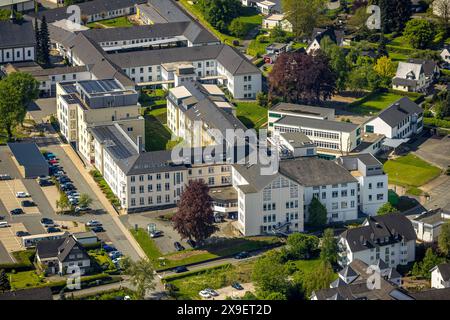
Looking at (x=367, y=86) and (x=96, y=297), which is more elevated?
(x=367, y=86)

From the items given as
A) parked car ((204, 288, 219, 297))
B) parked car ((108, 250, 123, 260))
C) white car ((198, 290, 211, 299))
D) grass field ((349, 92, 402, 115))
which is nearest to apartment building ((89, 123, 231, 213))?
parked car ((108, 250, 123, 260))

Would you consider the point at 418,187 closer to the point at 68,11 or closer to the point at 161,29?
the point at 161,29

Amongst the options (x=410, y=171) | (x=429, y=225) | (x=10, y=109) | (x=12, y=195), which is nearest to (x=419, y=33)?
(x=410, y=171)

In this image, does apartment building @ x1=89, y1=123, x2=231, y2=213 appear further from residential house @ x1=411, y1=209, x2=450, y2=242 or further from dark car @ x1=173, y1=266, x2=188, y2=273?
residential house @ x1=411, y1=209, x2=450, y2=242

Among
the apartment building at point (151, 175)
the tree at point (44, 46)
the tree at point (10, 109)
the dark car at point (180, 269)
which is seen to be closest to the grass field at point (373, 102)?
the apartment building at point (151, 175)
